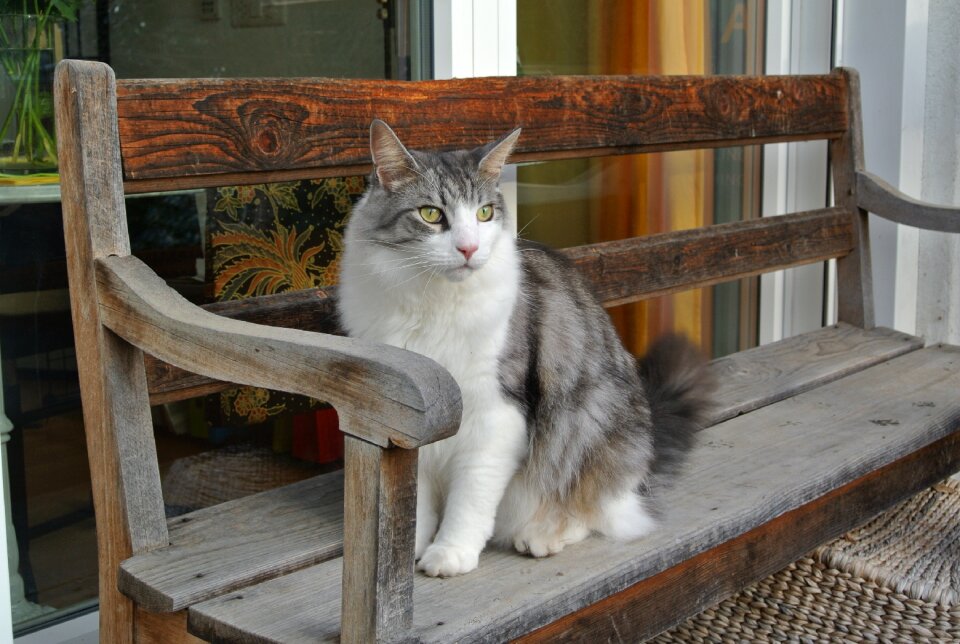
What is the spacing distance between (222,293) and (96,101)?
742 millimetres

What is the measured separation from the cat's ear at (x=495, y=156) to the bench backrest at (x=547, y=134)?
335mm

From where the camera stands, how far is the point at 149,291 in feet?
4.66

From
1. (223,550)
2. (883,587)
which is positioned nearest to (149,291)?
(223,550)

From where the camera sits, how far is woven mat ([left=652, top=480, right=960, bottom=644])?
2.16m

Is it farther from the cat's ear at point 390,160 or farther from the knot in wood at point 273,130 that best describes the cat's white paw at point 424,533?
the knot in wood at point 273,130

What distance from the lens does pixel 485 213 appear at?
5.16 feet

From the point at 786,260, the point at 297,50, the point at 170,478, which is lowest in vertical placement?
the point at 170,478

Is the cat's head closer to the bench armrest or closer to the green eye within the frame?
the green eye

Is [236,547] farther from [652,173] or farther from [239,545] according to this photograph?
[652,173]

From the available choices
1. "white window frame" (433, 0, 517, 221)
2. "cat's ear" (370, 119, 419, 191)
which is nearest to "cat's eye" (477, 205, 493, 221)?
"cat's ear" (370, 119, 419, 191)

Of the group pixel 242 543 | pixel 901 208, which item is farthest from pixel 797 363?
pixel 242 543

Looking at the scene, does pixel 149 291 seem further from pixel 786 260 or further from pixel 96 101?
pixel 786 260

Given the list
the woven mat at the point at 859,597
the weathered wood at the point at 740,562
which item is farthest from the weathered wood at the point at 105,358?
the woven mat at the point at 859,597

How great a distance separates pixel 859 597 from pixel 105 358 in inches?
67.8
